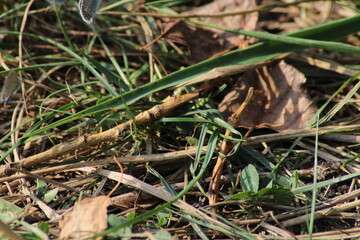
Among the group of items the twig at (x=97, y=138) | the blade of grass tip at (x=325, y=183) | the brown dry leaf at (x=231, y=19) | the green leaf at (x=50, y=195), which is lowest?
the blade of grass tip at (x=325, y=183)

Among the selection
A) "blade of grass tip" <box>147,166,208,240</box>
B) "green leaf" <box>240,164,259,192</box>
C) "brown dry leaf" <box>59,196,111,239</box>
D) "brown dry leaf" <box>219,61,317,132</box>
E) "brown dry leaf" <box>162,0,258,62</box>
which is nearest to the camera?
"brown dry leaf" <box>59,196,111,239</box>

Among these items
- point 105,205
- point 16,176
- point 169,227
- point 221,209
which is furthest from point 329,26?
point 16,176

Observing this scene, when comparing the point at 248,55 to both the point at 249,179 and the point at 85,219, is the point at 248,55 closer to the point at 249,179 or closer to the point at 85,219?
the point at 249,179

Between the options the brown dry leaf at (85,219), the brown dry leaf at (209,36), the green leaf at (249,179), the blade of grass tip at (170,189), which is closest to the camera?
the brown dry leaf at (85,219)

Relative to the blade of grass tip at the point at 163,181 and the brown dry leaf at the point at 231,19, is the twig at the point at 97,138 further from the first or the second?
the brown dry leaf at the point at 231,19

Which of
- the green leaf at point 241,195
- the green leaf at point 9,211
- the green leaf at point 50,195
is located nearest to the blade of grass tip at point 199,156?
the green leaf at point 241,195

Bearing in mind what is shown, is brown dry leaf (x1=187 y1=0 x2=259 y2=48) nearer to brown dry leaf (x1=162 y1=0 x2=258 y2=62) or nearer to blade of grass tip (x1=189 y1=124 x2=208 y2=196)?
brown dry leaf (x1=162 y1=0 x2=258 y2=62)

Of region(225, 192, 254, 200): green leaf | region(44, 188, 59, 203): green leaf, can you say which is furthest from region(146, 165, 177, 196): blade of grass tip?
region(44, 188, 59, 203): green leaf
